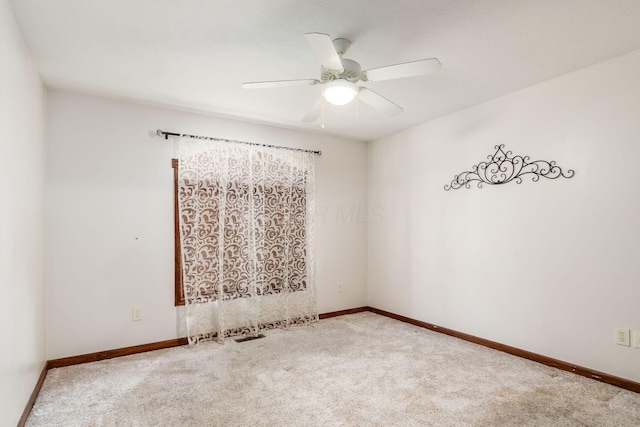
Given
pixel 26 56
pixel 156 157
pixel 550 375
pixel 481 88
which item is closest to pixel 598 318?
pixel 550 375

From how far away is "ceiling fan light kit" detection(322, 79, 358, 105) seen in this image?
2.09 m

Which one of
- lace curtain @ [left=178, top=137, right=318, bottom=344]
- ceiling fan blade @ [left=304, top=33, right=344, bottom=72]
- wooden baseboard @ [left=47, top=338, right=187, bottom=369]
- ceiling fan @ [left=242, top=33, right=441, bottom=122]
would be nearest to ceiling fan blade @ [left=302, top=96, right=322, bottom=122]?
ceiling fan @ [left=242, top=33, right=441, bottom=122]

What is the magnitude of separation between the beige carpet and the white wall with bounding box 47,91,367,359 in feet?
1.13

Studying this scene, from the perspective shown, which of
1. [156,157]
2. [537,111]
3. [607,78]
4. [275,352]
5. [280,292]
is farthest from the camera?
[280,292]

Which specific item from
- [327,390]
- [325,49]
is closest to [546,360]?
[327,390]

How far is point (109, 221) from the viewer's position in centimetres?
315

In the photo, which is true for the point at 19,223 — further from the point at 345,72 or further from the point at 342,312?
the point at 342,312

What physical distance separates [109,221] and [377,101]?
259 cm

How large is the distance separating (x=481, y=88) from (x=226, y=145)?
99.8 inches

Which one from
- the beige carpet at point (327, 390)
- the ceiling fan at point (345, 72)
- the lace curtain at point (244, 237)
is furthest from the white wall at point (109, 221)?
the ceiling fan at point (345, 72)

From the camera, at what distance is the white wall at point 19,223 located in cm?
172

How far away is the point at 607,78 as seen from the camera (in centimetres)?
253

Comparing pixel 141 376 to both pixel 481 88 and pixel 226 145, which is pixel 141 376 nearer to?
pixel 226 145

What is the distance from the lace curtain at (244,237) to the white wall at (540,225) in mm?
1285
